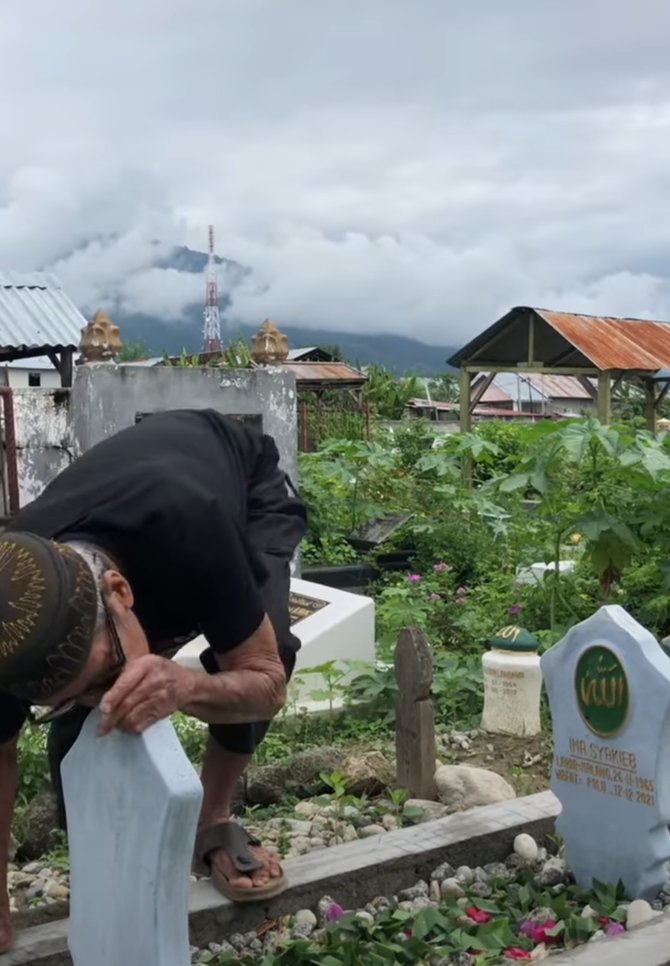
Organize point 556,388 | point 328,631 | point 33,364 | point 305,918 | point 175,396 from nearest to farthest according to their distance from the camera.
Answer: point 305,918 < point 328,631 < point 175,396 < point 33,364 < point 556,388

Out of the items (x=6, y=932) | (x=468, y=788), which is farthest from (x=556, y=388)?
(x=6, y=932)

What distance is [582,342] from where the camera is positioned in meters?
13.8

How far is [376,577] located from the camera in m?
8.65

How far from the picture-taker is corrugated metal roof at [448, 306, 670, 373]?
1375cm

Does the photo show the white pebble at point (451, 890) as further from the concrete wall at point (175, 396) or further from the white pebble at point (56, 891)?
the concrete wall at point (175, 396)

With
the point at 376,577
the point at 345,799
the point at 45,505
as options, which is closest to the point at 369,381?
the point at 376,577

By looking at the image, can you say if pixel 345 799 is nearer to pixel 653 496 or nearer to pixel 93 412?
pixel 653 496

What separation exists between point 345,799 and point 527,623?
247 cm

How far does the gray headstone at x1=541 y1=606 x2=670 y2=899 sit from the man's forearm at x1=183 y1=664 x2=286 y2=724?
118cm

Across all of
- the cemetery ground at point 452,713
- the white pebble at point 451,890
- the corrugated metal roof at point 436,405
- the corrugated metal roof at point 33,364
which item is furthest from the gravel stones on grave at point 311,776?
the corrugated metal roof at point 33,364

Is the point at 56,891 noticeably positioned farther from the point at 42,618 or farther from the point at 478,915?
A: the point at 42,618

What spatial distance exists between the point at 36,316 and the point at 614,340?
283 inches

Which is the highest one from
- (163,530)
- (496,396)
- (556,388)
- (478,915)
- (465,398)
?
(163,530)

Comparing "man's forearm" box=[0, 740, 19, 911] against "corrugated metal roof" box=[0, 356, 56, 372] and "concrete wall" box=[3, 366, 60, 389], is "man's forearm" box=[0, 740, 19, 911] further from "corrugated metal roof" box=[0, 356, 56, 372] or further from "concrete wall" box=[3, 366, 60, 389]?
"concrete wall" box=[3, 366, 60, 389]
